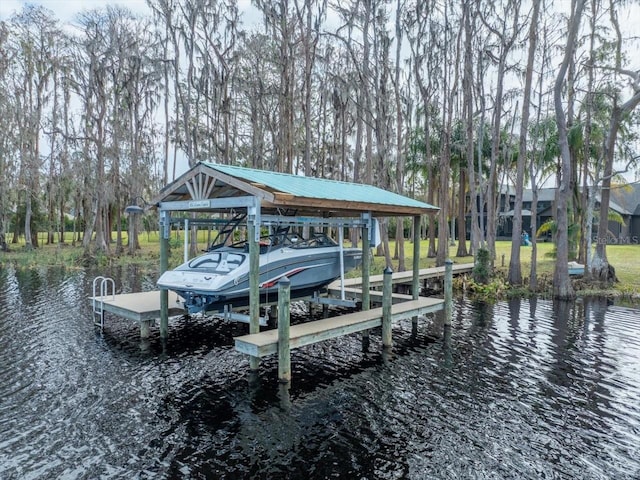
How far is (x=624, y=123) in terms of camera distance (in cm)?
1563

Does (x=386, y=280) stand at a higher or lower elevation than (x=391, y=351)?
higher

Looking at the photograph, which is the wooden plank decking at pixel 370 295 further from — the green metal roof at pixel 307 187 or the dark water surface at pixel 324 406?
the green metal roof at pixel 307 187

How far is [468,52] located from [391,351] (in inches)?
501

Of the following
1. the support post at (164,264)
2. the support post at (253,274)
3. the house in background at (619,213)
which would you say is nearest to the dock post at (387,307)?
the support post at (253,274)

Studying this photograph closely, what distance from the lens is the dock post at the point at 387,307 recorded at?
8094mm

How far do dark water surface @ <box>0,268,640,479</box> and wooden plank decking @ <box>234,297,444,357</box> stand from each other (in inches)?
22.6

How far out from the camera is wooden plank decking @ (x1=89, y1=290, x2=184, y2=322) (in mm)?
8547

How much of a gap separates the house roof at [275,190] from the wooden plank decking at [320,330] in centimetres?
209

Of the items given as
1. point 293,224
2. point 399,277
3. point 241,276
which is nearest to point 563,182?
point 399,277

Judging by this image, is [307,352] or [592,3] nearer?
[307,352]

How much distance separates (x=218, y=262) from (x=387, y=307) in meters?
3.44

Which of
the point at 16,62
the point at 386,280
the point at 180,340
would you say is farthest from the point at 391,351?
the point at 16,62

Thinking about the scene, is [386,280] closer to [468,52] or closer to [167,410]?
[167,410]

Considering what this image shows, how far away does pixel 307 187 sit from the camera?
7.83 meters
